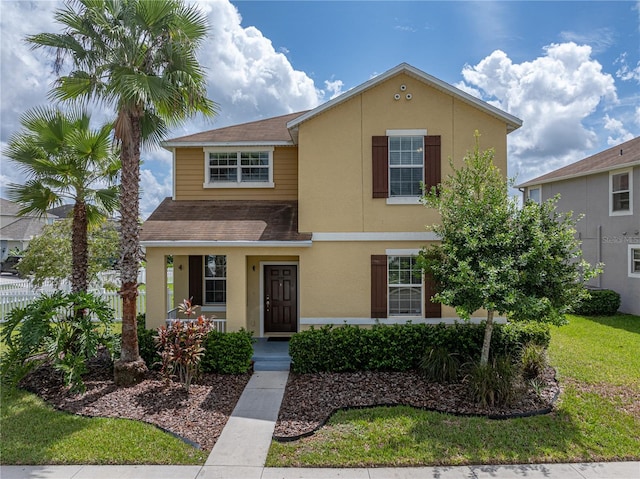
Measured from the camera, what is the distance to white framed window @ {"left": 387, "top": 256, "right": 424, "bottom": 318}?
420 inches

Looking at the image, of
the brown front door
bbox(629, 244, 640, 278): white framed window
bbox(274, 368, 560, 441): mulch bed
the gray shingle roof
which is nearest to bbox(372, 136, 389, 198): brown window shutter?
the gray shingle roof

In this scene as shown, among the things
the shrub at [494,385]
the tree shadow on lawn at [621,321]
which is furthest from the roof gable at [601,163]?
the shrub at [494,385]

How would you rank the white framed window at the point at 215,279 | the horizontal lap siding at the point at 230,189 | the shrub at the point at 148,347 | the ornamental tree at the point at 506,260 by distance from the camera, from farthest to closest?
the white framed window at the point at 215,279 → the horizontal lap siding at the point at 230,189 → the shrub at the point at 148,347 → the ornamental tree at the point at 506,260

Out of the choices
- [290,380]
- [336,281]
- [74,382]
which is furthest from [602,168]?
[74,382]

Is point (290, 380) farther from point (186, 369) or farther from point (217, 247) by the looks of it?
point (217, 247)

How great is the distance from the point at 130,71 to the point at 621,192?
1960 centimetres

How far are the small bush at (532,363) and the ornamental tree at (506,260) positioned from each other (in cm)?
127

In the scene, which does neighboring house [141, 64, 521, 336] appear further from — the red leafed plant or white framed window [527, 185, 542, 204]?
white framed window [527, 185, 542, 204]

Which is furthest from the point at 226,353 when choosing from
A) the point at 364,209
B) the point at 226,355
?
the point at 364,209

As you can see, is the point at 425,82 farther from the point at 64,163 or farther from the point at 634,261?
the point at 634,261

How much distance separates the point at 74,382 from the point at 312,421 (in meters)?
5.47

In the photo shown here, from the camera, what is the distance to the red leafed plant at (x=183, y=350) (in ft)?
27.7

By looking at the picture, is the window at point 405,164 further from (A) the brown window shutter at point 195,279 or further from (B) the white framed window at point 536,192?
(B) the white framed window at point 536,192

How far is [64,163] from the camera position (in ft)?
32.4
